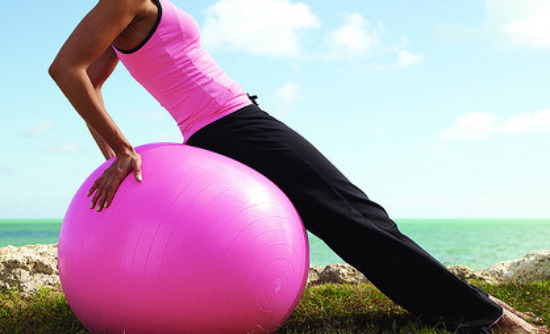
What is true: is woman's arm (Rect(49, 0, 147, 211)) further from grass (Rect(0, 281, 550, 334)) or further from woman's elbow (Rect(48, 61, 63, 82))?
grass (Rect(0, 281, 550, 334))

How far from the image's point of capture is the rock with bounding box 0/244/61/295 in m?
5.27

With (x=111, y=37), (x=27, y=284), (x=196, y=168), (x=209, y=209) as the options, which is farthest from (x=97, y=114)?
(x=27, y=284)

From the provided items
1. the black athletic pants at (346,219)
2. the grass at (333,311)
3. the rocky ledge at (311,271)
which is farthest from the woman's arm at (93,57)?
the rocky ledge at (311,271)

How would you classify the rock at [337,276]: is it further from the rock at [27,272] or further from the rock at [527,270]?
the rock at [27,272]

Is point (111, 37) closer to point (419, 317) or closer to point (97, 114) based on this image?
point (97, 114)

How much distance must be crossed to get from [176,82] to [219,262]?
1.17 metres

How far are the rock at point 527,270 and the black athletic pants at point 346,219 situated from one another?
2785mm

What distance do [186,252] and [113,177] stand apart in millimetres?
658

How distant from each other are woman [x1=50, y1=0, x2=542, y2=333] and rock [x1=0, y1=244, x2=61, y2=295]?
257 centimetres

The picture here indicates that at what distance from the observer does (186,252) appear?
2891mm

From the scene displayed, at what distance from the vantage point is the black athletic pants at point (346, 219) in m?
3.48

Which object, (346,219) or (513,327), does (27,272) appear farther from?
(513,327)

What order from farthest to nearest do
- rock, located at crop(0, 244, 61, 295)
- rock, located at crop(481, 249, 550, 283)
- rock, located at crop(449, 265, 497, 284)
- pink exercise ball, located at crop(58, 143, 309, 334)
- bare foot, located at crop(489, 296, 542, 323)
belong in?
rock, located at crop(481, 249, 550, 283), rock, located at crop(449, 265, 497, 284), rock, located at crop(0, 244, 61, 295), bare foot, located at crop(489, 296, 542, 323), pink exercise ball, located at crop(58, 143, 309, 334)

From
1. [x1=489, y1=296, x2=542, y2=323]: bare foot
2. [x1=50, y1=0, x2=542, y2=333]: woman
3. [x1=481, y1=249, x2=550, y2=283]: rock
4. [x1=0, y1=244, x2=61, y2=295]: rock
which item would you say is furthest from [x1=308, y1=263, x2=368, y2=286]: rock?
[x1=0, y1=244, x2=61, y2=295]: rock
